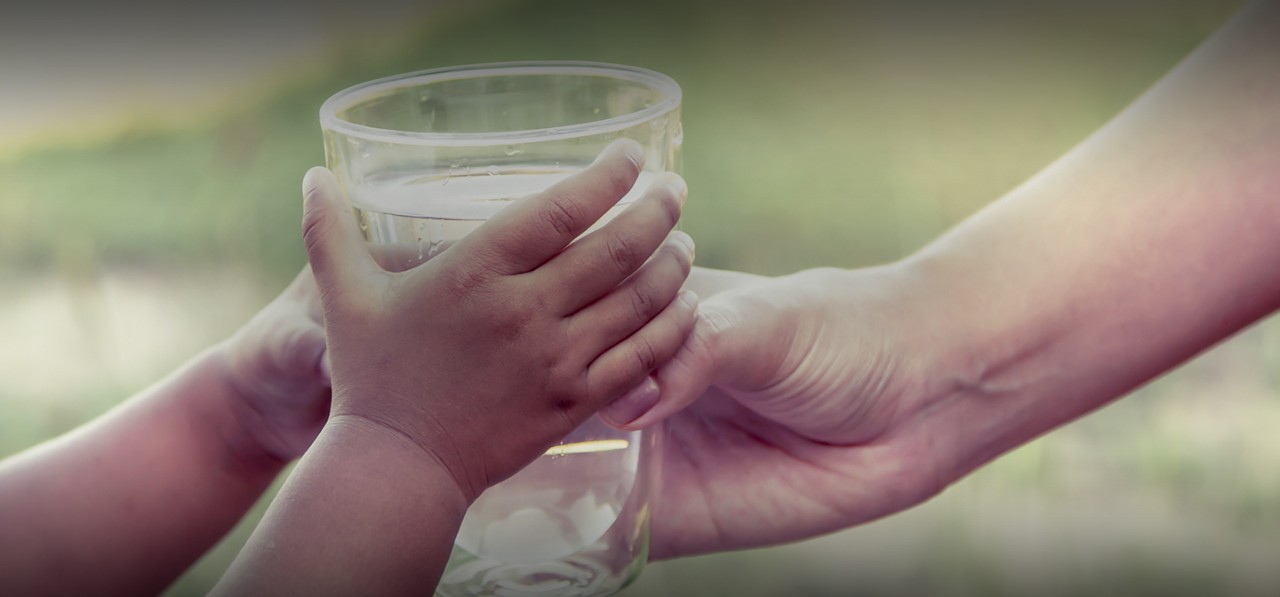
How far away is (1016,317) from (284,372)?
0.31m

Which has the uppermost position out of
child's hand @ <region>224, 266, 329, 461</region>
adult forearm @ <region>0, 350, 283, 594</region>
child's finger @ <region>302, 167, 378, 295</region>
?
child's finger @ <region>302, 167, 378, 295</region>

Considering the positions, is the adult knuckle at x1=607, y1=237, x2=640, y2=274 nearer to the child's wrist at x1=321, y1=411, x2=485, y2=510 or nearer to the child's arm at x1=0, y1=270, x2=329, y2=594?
the child's wrist at x1=321, y1=411, x2=485, y2=510

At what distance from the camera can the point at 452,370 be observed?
305 mm

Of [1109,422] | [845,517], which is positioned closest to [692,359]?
[845,517]

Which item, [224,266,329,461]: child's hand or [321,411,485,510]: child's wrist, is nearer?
[321,411,485,510]: child's wrist

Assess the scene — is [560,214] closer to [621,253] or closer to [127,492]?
[621,253]

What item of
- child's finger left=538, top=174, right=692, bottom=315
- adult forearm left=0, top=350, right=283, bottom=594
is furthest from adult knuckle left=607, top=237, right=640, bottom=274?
adult forearm left=0, top=350, right=283, bottom=594

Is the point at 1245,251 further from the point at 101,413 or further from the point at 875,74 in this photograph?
the point at 101,413

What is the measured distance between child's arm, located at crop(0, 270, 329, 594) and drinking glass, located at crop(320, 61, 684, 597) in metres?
0.14

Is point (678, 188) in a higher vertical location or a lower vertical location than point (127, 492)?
higher

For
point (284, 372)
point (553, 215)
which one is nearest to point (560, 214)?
point (553, 215)

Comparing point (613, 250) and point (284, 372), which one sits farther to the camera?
point (284, 372)

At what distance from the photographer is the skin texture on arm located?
438mm

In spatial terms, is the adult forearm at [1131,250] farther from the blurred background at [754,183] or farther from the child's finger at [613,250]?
the child's finger at [613,250]
